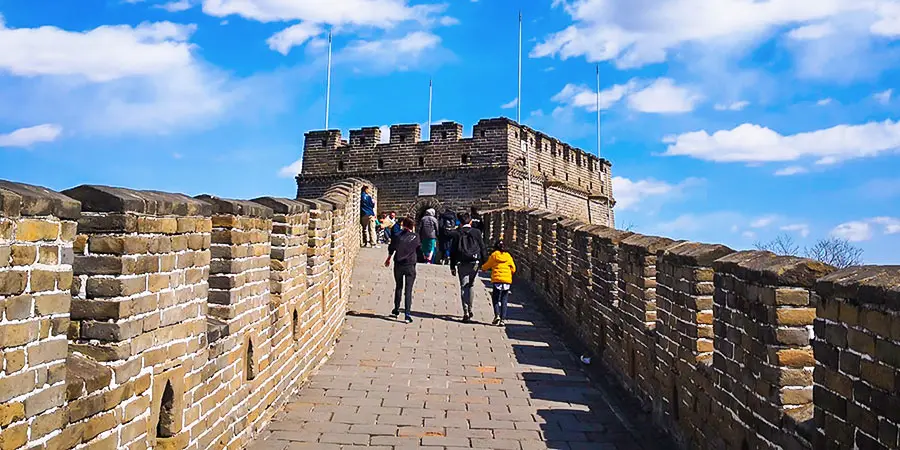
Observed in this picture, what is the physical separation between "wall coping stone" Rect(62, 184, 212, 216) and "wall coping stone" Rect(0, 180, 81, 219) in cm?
52

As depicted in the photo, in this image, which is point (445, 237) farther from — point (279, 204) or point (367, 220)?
point (279, 204)

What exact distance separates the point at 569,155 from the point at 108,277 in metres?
31.7

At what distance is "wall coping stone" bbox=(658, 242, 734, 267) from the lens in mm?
5238

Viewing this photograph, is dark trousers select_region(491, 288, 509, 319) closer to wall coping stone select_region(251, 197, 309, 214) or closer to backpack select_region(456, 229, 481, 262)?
backpack select_region(456, 229, 481, 262)

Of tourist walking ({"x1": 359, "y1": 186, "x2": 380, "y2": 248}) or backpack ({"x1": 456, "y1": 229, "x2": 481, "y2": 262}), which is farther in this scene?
tourist walking ({"x1": 359, "y1": 186, "x2": 380, "y2": 248})

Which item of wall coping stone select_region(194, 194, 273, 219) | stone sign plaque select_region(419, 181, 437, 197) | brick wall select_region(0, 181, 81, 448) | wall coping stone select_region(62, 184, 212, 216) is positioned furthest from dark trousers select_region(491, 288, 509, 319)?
stone sign plaque select_region(419, 181, 437, 197)

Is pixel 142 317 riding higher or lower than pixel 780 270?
lower

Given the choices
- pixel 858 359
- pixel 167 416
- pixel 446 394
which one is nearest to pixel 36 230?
pixel 167 416

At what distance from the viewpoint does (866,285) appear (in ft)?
10.0

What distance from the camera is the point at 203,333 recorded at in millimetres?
4434

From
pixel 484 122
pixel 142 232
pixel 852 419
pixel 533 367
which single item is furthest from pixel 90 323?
pixel 484 122

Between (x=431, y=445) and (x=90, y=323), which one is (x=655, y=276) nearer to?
(x=431, y=445)

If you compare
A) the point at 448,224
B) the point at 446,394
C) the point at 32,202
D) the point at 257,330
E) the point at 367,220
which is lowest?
the point at 446,394

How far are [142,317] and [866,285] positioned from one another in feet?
10.1
